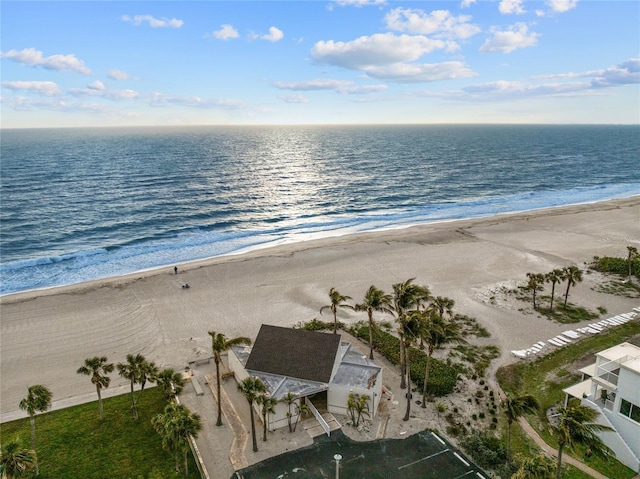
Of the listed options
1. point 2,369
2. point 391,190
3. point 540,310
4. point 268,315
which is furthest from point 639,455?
point 391,190

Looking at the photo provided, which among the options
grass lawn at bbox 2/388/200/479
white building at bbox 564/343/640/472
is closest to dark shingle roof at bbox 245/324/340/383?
grass lawn at bbox 2/388/200/479

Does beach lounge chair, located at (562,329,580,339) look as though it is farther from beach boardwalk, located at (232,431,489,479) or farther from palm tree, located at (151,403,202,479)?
palm tree, located at (151,403,202,479)

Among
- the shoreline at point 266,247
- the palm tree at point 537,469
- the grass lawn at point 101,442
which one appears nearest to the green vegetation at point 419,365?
the palm tree at point 537,469

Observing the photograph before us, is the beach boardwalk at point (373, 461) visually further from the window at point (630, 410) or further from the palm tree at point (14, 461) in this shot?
the palm tree at point (14, 461)

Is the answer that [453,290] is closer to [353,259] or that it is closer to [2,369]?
[353,259]

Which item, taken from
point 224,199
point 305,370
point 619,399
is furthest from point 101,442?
point 224,199

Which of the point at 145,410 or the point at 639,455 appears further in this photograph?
the point at 145,410
